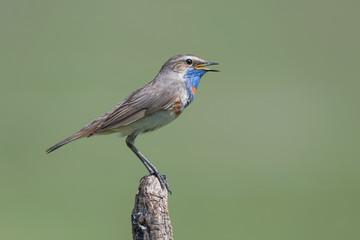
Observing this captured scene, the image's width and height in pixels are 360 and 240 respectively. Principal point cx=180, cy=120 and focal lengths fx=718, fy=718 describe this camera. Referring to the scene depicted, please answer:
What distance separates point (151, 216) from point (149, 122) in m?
1.87

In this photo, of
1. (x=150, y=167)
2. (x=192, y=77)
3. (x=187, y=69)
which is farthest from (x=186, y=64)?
(x=150, y=167)

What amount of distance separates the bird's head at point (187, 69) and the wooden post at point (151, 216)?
79.1 inches

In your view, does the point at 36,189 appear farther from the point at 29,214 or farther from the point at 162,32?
the point at 162,32

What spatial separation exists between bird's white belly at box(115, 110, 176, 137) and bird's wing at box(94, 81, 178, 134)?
0.09m

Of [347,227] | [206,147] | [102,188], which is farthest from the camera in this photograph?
[206,147]

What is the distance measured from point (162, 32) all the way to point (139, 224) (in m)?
24.7

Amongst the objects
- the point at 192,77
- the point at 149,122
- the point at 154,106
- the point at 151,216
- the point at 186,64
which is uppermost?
the point at 186,64

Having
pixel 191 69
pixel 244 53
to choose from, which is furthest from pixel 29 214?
pixel 244 53

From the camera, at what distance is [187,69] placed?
6.81 meters

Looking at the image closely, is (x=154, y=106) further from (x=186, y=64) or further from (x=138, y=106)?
(x=186, y=64)

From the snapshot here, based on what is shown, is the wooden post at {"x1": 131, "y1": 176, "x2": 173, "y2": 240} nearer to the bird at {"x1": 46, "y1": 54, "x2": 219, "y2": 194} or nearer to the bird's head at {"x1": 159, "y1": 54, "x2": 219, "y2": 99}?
the bird at {"x1": 46, "y1": 54, "x2": 219, "y2": 194}

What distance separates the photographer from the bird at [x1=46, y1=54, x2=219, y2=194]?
6.21 m

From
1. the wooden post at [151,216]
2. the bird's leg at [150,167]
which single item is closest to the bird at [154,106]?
the bird's leg at [150,167]

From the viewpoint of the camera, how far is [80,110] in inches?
731
